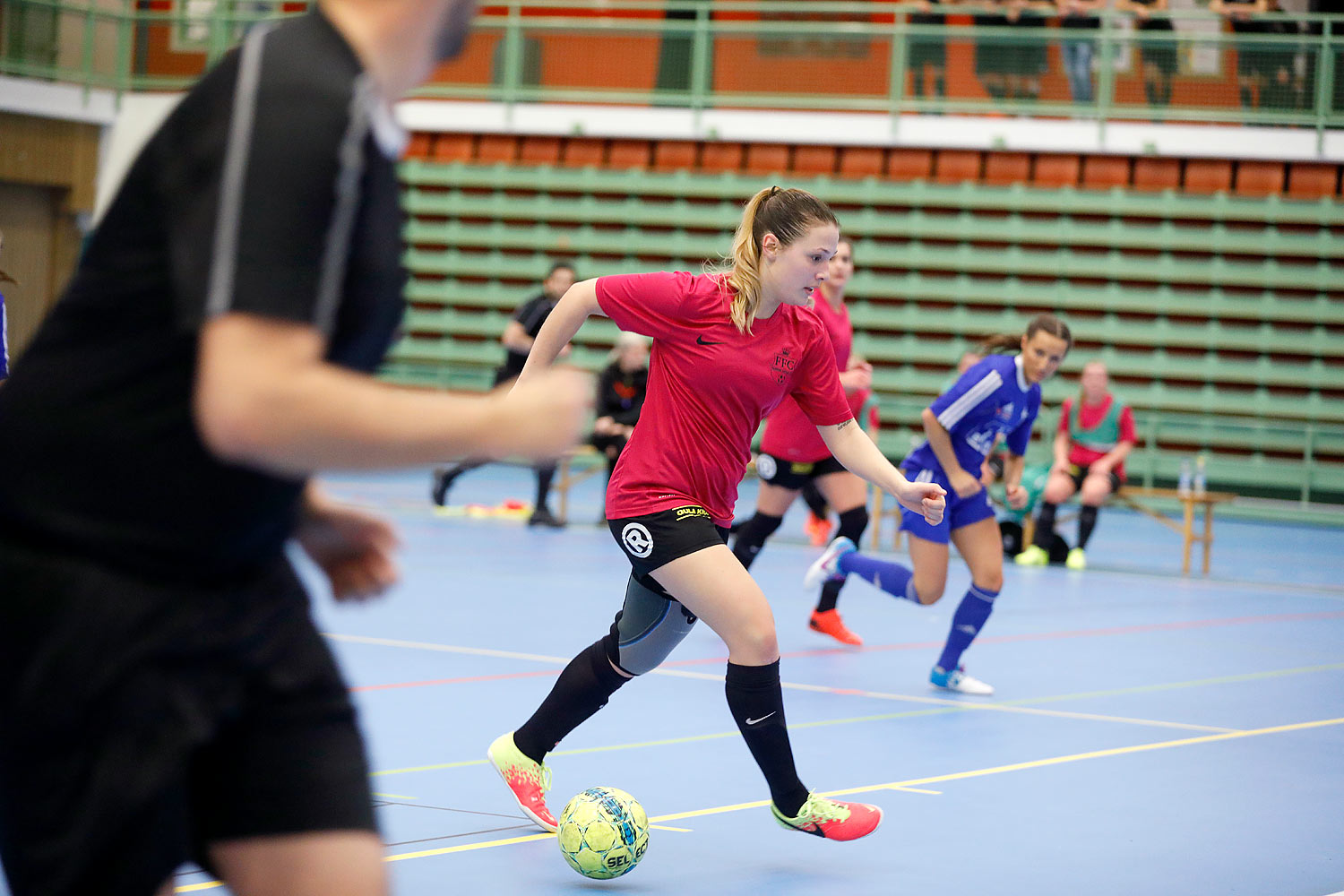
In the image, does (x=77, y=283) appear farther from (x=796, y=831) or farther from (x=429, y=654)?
(x=429, y=654)

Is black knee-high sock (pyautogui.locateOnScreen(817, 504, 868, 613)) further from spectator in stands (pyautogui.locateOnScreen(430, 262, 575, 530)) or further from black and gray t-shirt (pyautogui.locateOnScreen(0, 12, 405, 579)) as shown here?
black and gray t-shirt (pyautogui.locateOnScreen(0, 12, 405, 579))

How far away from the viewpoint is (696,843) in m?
3.99

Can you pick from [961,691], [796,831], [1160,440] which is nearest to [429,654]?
[961,691]

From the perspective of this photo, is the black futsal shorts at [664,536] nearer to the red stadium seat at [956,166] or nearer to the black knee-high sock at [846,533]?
the black knee-high sock at [846,533]

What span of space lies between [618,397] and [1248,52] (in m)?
7.15

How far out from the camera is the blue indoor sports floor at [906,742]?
382 cm

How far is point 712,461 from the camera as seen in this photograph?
158 inches

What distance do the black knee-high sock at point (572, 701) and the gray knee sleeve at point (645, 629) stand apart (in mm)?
37

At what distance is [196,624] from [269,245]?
38 centimetres

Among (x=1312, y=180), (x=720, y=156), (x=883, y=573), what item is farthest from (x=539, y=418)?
(x=720, y=156)

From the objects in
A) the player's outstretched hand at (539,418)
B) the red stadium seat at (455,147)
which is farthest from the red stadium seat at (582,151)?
the player's outstretched hand at (539,418)

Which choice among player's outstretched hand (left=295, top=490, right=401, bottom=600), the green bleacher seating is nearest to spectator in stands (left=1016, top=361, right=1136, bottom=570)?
the green bleacher seating

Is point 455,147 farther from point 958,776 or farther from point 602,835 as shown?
point 602,835

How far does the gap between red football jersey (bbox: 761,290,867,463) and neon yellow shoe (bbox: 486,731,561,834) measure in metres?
3.77
